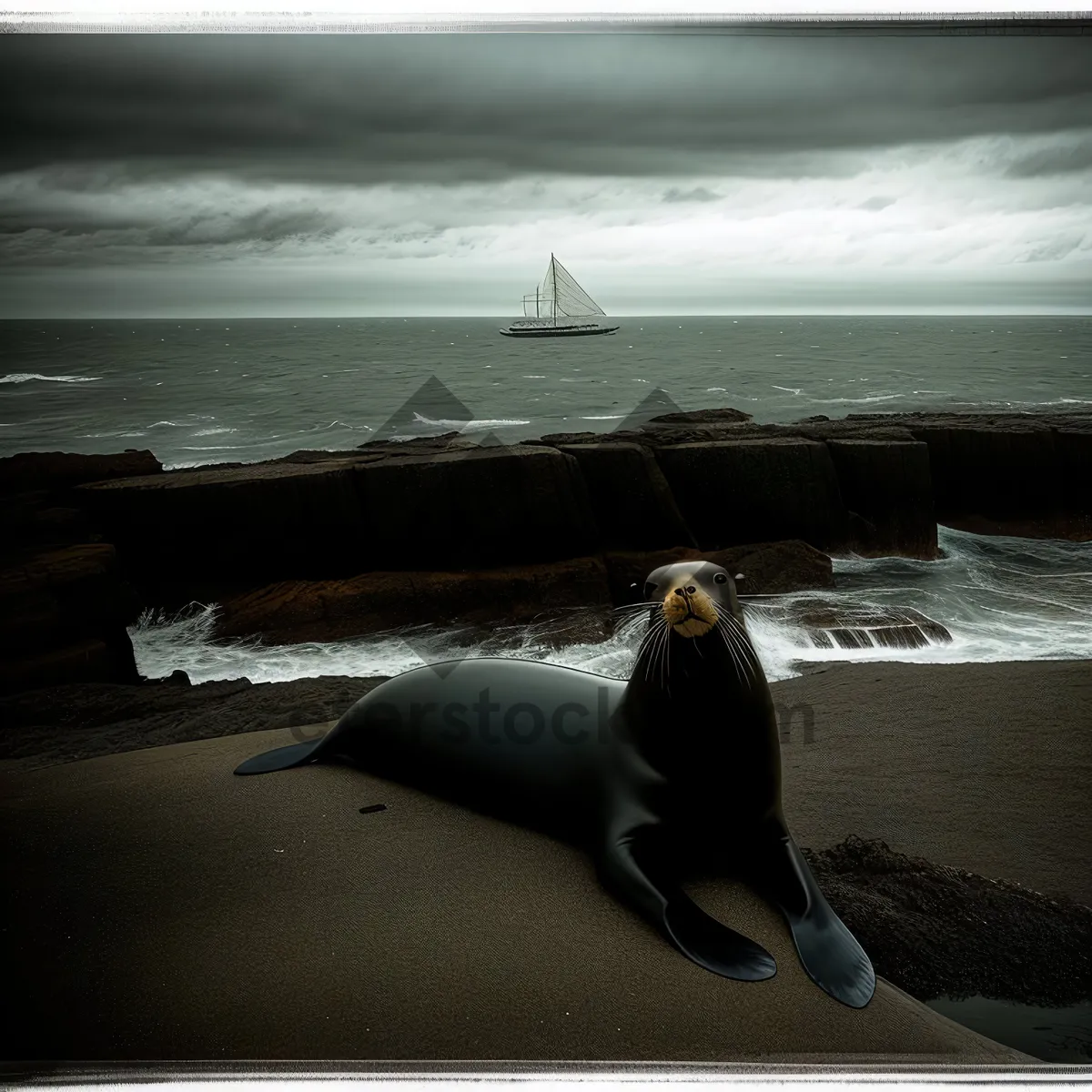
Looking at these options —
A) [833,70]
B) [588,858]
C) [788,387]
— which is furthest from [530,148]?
[788,387]

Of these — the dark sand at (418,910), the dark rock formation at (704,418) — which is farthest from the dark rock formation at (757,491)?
the dark sand at (418,910)

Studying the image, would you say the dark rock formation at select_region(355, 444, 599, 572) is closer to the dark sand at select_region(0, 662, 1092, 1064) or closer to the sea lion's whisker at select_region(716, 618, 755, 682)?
the dark sand at select_region(0, 662, 1092, 1064)

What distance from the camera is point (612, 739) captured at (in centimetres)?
188

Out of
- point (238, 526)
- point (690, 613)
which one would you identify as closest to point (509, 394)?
point (238, 526)

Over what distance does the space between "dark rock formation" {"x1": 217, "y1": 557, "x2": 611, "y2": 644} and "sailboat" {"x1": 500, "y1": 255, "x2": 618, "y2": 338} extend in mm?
1216

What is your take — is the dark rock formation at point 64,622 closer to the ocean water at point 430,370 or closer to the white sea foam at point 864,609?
the white sea foam at point 864,609

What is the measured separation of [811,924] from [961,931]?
0.98ft

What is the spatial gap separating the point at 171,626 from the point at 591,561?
5.72 ft

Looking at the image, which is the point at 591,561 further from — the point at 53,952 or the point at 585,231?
the point at 53,952

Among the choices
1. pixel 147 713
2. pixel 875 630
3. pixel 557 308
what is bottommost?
pixel 147 713

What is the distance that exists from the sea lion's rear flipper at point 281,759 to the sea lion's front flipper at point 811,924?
3.91 feet

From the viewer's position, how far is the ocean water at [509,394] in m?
2.62

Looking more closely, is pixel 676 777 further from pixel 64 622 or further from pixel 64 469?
pixel 64 469

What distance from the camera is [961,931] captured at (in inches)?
64.9
